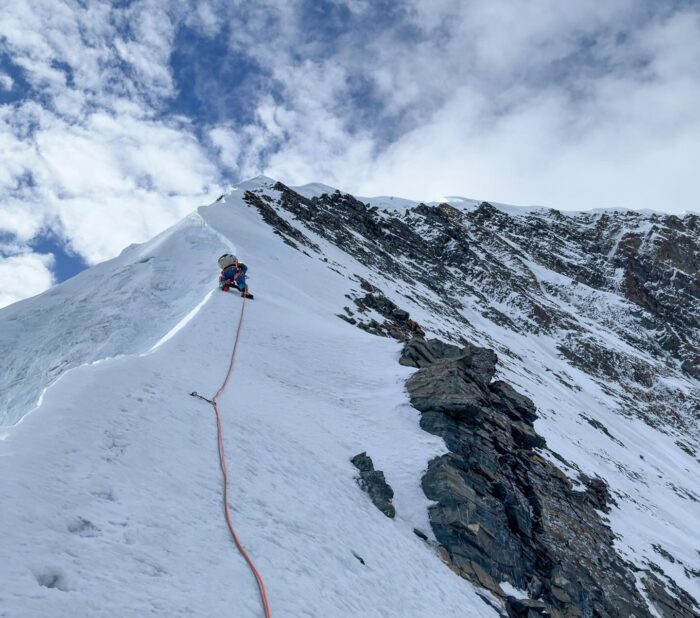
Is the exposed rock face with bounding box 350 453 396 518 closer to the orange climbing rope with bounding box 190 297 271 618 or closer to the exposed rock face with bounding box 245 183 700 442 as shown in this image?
the orange climbing rope with bounding box 190 297 271 618

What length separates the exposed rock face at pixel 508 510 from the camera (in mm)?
10320

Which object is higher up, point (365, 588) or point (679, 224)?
point (679, 224)

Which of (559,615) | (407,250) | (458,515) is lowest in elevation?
(559,615)

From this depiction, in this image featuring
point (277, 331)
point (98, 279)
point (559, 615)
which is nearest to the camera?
point (559, 615)

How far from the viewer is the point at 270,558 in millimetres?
6027

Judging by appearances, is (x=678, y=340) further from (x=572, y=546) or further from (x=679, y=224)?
(x=572, y=546)

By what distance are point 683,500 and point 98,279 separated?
3739 centimetres

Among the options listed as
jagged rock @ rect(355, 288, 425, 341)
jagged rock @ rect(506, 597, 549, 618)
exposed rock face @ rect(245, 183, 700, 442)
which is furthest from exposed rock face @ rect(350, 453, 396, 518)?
exposed rock face @ rect(245, 183, 700, 442)

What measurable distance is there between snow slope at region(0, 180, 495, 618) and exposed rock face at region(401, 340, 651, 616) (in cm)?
67

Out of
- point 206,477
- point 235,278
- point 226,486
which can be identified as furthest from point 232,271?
point 226,486

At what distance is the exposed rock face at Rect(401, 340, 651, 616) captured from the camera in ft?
33.9

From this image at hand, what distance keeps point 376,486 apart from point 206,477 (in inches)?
167

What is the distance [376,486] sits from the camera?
10016 millimetres

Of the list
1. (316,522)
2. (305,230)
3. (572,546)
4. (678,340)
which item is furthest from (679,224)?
(316,522)
